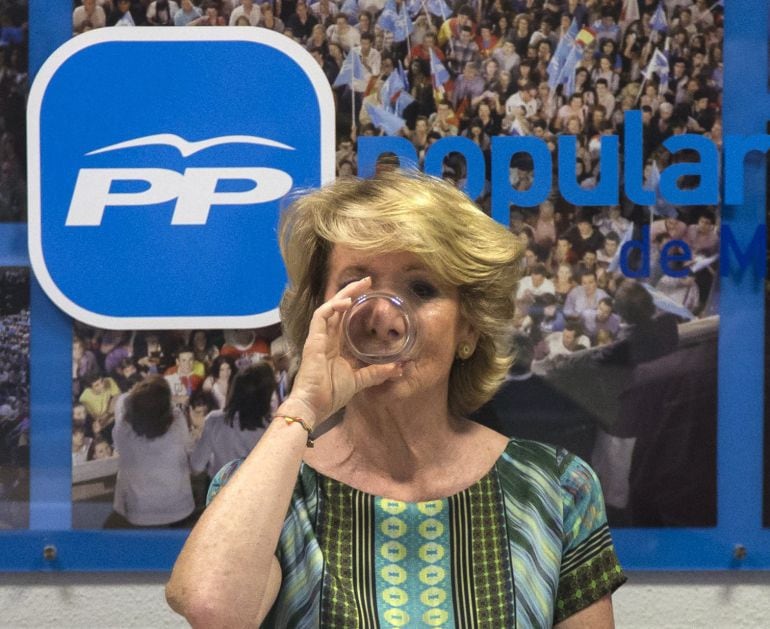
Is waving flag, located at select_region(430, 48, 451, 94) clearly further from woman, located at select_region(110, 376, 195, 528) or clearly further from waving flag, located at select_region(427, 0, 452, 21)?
woman, located at select_region(110, 376, 195, 528)

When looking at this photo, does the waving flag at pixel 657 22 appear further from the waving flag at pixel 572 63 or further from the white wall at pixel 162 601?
the white wall at pixel 162 601

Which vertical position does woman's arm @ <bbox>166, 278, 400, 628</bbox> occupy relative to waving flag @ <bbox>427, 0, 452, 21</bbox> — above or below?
below

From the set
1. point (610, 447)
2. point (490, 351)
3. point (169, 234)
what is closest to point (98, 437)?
point (169, 234)

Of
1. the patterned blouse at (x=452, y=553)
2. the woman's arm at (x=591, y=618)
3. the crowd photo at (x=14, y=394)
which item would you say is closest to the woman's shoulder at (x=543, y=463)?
the patterned blouse at (x=452, y=553)

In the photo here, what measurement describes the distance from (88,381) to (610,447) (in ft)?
3.77

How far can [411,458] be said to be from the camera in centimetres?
198

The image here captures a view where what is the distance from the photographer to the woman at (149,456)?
7.97 feet

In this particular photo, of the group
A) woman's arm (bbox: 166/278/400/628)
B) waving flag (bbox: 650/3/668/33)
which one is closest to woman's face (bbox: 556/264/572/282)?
waving flag (bbox: 650/3/668/33)

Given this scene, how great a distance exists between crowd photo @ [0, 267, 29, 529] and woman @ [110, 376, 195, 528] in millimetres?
205

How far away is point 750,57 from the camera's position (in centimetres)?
238

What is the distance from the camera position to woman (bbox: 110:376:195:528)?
2428 millimetres

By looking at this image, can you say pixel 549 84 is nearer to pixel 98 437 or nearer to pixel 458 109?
pixel 458 109

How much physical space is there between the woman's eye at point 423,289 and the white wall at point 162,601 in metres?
0.96

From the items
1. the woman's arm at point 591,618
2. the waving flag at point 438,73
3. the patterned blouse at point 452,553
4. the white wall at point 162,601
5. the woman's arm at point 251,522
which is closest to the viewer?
the woman's arm at point 251,522
